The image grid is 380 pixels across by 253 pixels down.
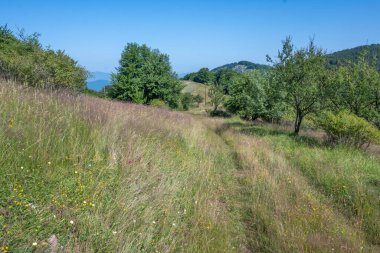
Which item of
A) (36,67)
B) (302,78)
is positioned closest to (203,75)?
(302,78)

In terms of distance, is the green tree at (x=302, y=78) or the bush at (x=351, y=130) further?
the green tree at (x=302, y=78)

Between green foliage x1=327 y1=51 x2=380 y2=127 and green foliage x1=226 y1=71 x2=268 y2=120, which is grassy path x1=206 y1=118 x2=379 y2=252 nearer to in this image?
green foliage x1=327 y1=51 x2=380 y2=127

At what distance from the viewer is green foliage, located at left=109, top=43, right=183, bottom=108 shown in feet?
123

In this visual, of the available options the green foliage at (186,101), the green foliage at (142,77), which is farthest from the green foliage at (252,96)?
the green foliage at (186,101)

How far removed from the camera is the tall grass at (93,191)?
2512 millimetres

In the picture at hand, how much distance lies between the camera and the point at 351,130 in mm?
10633

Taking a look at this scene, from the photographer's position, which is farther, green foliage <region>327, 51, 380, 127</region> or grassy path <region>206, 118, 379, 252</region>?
green foliage <region>327, 51, 380, 127</region>

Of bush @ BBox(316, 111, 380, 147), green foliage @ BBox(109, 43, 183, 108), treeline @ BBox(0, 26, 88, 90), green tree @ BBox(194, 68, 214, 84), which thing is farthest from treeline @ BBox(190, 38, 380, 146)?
green tree @ BBox(194, 68, 214, 84)

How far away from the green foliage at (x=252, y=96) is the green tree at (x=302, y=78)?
282cm

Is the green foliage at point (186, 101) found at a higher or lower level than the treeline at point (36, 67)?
lower

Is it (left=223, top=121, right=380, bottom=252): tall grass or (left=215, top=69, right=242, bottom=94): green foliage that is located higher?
(left=215, top=69, right=242, bottom=94): green foliage

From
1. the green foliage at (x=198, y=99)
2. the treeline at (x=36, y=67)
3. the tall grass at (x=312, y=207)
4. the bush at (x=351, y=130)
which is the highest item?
the treeline at (x=36, y=67)

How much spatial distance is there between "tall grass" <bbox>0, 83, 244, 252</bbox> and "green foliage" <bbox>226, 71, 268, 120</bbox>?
595 inches

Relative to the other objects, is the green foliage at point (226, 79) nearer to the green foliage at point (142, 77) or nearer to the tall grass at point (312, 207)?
the green foliage at point (142, 77)
